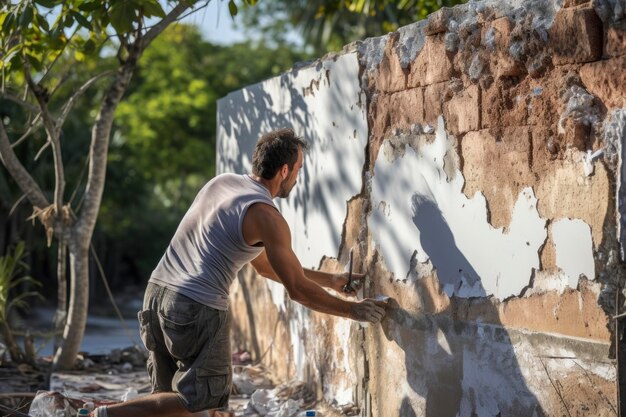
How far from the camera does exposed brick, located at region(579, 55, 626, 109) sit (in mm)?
3309

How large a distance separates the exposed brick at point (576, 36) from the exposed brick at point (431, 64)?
711mm

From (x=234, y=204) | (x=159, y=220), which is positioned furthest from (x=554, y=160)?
(x=159, y=220)

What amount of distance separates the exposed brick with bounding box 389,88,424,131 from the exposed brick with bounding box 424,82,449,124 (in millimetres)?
41

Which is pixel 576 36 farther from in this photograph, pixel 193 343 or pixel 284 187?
pixel 193 343

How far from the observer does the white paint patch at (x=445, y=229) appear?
379cm

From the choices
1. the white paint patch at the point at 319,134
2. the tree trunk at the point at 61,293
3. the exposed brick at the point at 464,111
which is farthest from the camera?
the tree trunk at the point at 61,293

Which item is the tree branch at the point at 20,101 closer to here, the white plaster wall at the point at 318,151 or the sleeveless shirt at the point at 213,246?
the white plaster wall at the point at 318,151

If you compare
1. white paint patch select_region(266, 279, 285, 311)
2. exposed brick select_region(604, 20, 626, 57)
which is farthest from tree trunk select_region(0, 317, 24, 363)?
exposed brick select_region(604, 20, 626, 57)

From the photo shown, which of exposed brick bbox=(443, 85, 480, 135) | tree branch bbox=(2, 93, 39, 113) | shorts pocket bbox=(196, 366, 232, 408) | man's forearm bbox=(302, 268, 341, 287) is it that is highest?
tree branch bbox=(2, 93, 39, 113)

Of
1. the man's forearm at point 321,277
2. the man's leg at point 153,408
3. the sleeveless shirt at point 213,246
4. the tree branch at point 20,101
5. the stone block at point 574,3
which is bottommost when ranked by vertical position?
the man's leg at point 153,408

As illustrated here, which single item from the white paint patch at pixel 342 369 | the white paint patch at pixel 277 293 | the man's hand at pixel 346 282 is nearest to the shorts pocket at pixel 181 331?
the man's hand at pixel 346 282

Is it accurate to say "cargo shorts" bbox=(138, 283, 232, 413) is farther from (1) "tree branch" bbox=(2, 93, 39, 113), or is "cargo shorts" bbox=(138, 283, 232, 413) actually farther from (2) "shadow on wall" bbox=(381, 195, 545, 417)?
(1) "tree branch" bbox=(2, 93, 39, 113)

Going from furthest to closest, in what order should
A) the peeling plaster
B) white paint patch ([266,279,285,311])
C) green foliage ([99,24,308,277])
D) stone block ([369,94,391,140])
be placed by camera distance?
green foliage ([99,24,308,277]) → white paint patch ([266,279,285,311]) → stone block ([369,94,391,140]) → the peeling plaster

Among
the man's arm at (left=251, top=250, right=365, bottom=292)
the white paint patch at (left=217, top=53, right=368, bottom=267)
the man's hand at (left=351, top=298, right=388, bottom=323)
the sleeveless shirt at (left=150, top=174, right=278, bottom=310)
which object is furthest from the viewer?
the white paint patch at (left=217, top=53, right=368, bottom=267)
